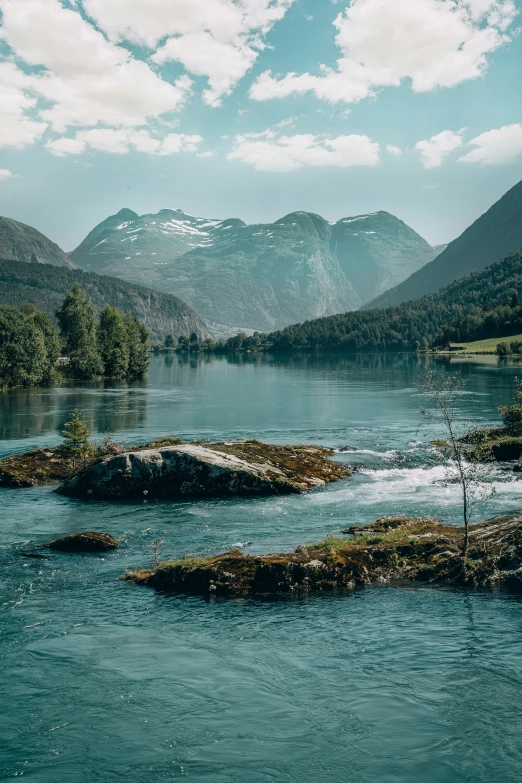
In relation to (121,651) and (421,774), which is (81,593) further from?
(421,774)

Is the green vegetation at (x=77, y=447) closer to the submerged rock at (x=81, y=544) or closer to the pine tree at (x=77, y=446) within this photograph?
the pine tree at (x=77, y=446)

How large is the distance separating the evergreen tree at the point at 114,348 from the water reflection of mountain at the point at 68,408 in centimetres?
2120

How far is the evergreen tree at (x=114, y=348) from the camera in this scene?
6462 inches

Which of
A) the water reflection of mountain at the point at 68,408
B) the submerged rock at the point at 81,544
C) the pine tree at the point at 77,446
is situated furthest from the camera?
the water reflection of mountain at the point at 68,408

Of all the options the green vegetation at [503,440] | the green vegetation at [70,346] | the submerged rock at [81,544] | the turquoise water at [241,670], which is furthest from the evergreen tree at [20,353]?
the submerged rock at [81,544]

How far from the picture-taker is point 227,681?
2081 cm

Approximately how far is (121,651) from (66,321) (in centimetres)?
14714

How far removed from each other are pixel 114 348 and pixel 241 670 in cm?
14781

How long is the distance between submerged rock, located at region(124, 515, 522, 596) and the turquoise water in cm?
110

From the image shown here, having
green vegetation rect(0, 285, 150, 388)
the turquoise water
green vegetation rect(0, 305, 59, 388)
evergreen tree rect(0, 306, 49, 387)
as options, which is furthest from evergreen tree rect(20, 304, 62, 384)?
the turquoise water

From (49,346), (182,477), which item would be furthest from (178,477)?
(49,346)

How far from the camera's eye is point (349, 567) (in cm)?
2936

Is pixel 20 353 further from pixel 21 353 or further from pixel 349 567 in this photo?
pixel 349 567

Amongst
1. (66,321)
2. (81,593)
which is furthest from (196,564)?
(66,321)
